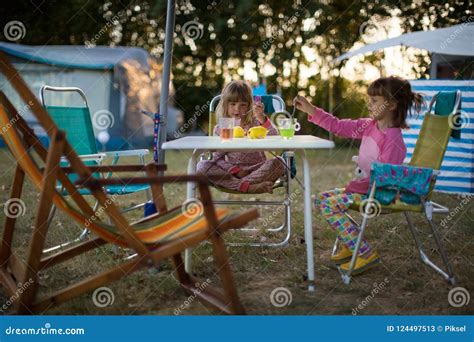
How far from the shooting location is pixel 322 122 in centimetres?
334

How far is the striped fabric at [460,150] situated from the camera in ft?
19.3

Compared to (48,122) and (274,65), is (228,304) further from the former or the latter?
(274,65)

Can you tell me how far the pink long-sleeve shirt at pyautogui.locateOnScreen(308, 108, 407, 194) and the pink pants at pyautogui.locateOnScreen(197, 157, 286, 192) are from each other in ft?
1.18

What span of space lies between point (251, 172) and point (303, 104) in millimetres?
595

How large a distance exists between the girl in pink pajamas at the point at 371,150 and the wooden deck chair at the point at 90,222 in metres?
0.79

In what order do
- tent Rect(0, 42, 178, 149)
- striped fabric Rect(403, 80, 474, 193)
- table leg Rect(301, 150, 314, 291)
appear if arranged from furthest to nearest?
tent Rect(0, 42, 178, 149) → striped fabric Rect(403, 80, 474, 193) → table leg Rect(301, 150, 314, 291)

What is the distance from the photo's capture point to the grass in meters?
2.65

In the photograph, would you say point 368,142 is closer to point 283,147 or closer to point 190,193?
point 283,147

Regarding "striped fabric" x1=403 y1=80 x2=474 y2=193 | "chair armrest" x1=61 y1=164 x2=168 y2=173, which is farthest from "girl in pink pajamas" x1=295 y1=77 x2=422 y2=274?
"striped fabric" x1=403 y1=80 x2=474 y2=193

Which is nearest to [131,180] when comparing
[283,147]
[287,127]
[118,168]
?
[118,168]

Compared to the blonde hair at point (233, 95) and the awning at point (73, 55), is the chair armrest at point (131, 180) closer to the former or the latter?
the blonde hair at point (233, 95)

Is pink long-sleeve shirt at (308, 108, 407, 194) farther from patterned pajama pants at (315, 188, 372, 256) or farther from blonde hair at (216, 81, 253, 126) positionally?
blonde hair at (216, 81, 253, 126)
